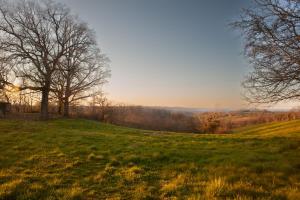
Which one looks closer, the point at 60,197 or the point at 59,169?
the point at 60,197

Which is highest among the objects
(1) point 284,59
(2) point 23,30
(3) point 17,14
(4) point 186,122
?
(3) point 17,14

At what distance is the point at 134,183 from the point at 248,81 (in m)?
5.43

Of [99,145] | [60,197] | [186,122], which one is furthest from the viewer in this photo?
[186,122]

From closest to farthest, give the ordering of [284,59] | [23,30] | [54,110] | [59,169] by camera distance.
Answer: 1. [284,59]
2. [59,169]
3. [23,30]
4. [54,110]

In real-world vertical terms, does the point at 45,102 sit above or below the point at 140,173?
above

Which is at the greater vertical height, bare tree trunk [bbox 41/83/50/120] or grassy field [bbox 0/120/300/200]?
bare tree trunk [bbox 41/83/50/120]

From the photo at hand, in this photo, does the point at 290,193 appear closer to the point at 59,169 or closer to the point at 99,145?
the point at 59,169

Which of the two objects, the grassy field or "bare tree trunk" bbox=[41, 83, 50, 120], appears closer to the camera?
the grassy field

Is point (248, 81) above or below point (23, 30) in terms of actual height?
below

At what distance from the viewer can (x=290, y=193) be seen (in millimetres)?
5855

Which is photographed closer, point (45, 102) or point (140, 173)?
point (140, 173)

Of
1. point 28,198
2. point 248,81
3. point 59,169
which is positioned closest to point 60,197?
point 28,198

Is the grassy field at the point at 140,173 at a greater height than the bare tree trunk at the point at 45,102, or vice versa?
the bare tree trunk at the point at 45,102

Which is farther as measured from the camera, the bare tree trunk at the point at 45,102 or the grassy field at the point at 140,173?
the bare tree trunk at the point at 45,102
